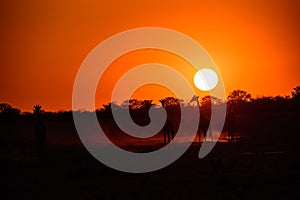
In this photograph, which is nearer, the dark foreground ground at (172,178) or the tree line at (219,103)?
the dark foreground ground at (172,178)

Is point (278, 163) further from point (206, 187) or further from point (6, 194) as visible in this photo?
point (6, 194)

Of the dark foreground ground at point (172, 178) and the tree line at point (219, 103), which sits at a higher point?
the tree line at point (219, 103)

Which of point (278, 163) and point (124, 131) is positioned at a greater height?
point (124, 131)

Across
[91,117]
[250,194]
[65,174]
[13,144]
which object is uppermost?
[91,117]

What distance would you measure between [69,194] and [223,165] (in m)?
7.23

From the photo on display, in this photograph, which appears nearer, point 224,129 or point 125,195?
point 125,195

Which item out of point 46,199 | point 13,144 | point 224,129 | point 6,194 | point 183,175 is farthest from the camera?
point 224,129

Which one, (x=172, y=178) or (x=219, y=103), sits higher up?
(x=219, y=103)

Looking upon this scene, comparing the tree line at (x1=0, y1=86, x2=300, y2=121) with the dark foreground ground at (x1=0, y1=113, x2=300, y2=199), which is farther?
the tree line at (x1=0, y1=86, x2=300, y2=121)

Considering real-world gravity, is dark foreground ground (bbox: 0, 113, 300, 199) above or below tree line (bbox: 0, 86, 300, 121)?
below

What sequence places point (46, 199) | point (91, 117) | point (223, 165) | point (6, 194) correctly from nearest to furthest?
point (46, 199)
point (6, 194)
point (223, 165)
point (91, 117)

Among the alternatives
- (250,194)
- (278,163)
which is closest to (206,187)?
(250,194)

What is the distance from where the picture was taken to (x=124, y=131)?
52125 millimetres

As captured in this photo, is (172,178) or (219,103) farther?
(219,103)
